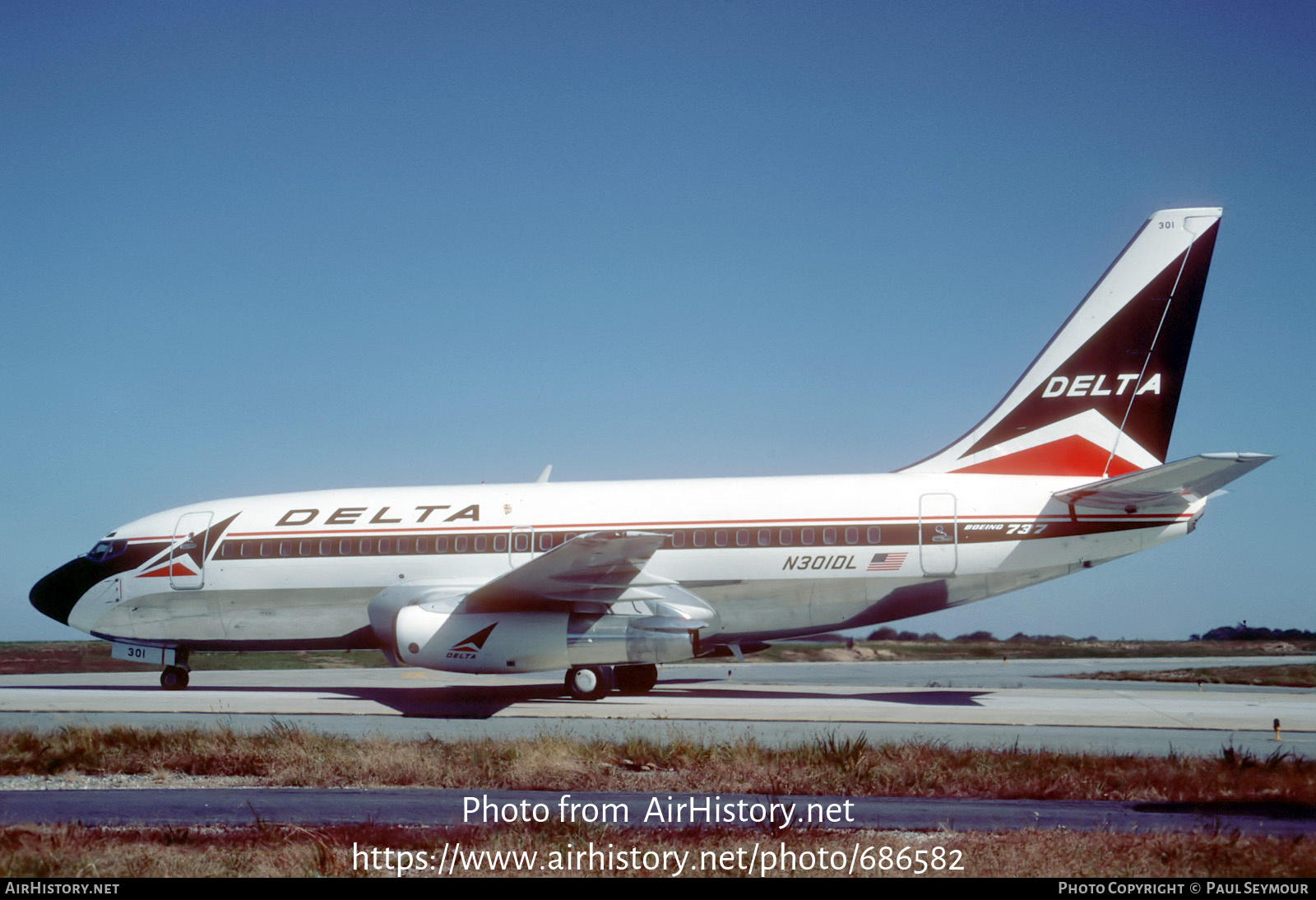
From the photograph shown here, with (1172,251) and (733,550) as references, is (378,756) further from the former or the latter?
(1172,251)

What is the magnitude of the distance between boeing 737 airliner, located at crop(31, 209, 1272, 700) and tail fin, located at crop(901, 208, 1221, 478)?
0.03 metres

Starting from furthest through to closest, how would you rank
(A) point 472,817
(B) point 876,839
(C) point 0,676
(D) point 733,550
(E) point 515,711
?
1. (C) point 0,676
2. (D) point 733,550
3. (E) point 515,711
4. (A) point 472,817
5. (B) point 876,839

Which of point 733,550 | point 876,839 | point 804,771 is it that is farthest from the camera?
point 733,550

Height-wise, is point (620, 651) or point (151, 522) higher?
point (151, 522)

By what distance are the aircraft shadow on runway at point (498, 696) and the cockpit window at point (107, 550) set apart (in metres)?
2.78

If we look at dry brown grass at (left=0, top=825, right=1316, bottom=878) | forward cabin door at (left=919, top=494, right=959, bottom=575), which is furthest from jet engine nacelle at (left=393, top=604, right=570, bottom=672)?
dry brown grass at (left=0, top=825, right=1316, bottom=878)

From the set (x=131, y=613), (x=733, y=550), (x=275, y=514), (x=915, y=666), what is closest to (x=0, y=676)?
(x=131, y=613)

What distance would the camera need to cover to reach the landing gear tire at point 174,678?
2169 cm

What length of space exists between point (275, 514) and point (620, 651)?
26.5ft

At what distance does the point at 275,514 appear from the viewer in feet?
69.6

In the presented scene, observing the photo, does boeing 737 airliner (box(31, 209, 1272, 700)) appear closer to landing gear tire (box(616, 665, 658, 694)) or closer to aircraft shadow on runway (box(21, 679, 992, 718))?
landing gear tire (box(616, 665, 658, 694))

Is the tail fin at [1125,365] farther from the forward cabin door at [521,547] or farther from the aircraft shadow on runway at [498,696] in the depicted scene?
the forward cabin door at [521,547]

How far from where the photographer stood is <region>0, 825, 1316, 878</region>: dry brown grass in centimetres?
650

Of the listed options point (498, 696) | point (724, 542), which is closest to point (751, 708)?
point (724, 542)
